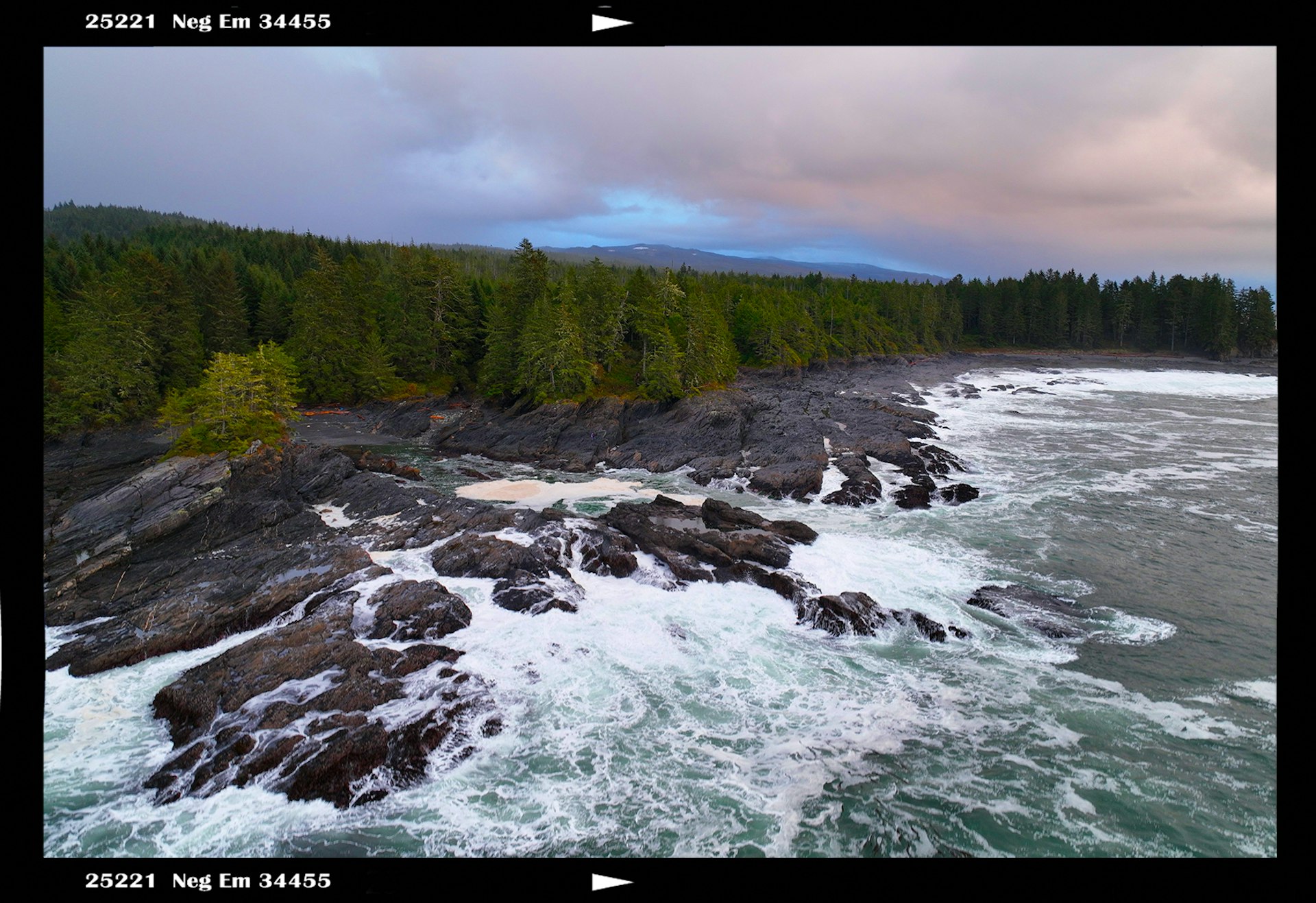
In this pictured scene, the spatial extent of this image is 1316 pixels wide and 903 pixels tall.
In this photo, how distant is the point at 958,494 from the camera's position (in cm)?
3319

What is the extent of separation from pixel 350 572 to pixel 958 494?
98.3ft

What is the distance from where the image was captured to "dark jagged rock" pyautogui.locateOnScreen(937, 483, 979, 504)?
32938 millimetres

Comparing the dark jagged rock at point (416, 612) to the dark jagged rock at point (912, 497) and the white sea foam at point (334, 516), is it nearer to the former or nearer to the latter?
the white sea foam at point (334, 516)

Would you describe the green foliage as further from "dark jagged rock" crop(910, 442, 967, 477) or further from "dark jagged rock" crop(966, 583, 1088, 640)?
"dark jagged rock" crop(910, 442, 967, 477)

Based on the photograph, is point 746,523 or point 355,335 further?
point 355,335

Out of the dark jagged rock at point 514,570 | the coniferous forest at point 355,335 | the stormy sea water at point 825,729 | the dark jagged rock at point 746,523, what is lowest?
the stormy sea water at point 825,729

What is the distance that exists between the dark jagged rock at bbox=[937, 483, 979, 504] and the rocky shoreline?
14cm

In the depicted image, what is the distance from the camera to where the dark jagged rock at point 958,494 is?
32.9 m

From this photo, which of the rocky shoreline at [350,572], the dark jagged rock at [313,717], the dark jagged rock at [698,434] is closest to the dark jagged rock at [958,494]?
the rocky shoreline at [350,572]

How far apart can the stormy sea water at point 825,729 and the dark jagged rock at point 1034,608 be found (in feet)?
0.83

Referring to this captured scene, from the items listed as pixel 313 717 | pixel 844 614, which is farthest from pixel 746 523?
pixel 313 717
